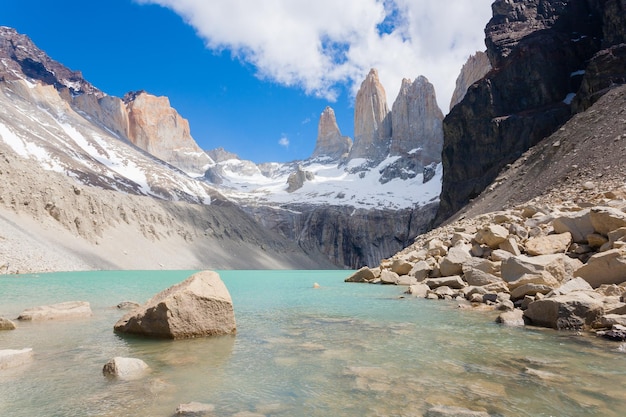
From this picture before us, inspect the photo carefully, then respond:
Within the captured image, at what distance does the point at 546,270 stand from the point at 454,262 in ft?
20.7

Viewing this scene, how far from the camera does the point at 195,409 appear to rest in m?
5.31

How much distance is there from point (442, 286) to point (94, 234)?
61.7m

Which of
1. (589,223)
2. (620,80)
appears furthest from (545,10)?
(589,223)

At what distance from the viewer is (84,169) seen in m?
111

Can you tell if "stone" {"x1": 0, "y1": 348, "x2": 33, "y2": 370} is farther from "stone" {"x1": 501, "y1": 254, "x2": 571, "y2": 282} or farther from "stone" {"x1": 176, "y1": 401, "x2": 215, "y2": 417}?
"stone" {"x1": 501, "y1": 254, "x2": 571, "y2": 282}

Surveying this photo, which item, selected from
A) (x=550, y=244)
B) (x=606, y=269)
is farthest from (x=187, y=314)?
(x=550, y=244)

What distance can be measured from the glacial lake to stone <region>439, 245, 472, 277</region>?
8235mm

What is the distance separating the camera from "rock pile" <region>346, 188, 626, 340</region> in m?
10.2

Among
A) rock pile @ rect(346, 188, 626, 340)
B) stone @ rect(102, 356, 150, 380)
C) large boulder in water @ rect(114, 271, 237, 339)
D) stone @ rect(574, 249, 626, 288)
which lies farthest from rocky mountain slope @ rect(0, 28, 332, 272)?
stone @ rect(574, 249, 626, 288)

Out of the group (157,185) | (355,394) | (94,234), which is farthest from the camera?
(157,185)

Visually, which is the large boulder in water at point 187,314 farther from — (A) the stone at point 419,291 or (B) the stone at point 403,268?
(B) the stone at point 403,268

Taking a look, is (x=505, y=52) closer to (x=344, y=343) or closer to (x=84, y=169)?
(x=344, y=343)

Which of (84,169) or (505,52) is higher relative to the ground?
(505,52)

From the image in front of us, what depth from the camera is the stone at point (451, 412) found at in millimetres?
5199
